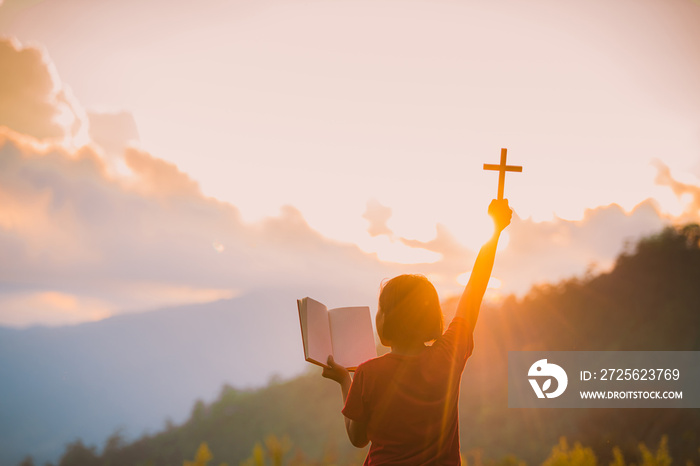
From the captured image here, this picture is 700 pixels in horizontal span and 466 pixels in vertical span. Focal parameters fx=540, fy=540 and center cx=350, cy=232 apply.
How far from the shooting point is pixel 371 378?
1.99m

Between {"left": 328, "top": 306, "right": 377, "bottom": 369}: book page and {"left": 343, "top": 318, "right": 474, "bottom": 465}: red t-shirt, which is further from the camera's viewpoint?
{"left": 328, "top": 306, "right": 377, "bottom": 369}: book page

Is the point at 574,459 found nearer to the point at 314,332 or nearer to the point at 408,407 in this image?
the point at 314,332

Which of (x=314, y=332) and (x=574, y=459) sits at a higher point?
(x=314, y=332)

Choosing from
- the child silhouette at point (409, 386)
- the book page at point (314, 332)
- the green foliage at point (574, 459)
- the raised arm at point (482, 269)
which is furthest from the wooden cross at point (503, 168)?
the green foliage at point (574, 459)

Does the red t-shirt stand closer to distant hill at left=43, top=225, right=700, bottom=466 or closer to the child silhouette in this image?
the child silhouette

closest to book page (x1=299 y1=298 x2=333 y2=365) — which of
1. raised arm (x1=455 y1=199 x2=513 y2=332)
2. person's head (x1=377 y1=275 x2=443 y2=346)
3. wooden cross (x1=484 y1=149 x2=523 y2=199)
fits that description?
person's head (x1=377 y1=275 x2=443 y2=346)

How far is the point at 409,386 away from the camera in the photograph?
198cm

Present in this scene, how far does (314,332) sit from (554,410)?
65.4ft

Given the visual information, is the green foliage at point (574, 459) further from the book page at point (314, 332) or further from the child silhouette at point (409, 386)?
→ the child silhouette at point (409, 386)

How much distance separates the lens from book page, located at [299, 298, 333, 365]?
7.41 ft

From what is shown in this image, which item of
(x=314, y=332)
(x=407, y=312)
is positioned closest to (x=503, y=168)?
(x=407, y=312)

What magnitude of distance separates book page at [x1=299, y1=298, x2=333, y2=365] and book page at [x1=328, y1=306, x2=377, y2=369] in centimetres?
4

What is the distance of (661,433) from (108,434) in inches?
940

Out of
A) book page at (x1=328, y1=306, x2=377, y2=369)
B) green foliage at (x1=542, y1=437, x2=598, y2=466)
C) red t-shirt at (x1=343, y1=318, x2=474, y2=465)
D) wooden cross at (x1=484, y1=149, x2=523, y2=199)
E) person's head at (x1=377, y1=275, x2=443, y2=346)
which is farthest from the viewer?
green foliage at (x1=542, y1=437, x2=598, y2=466)
